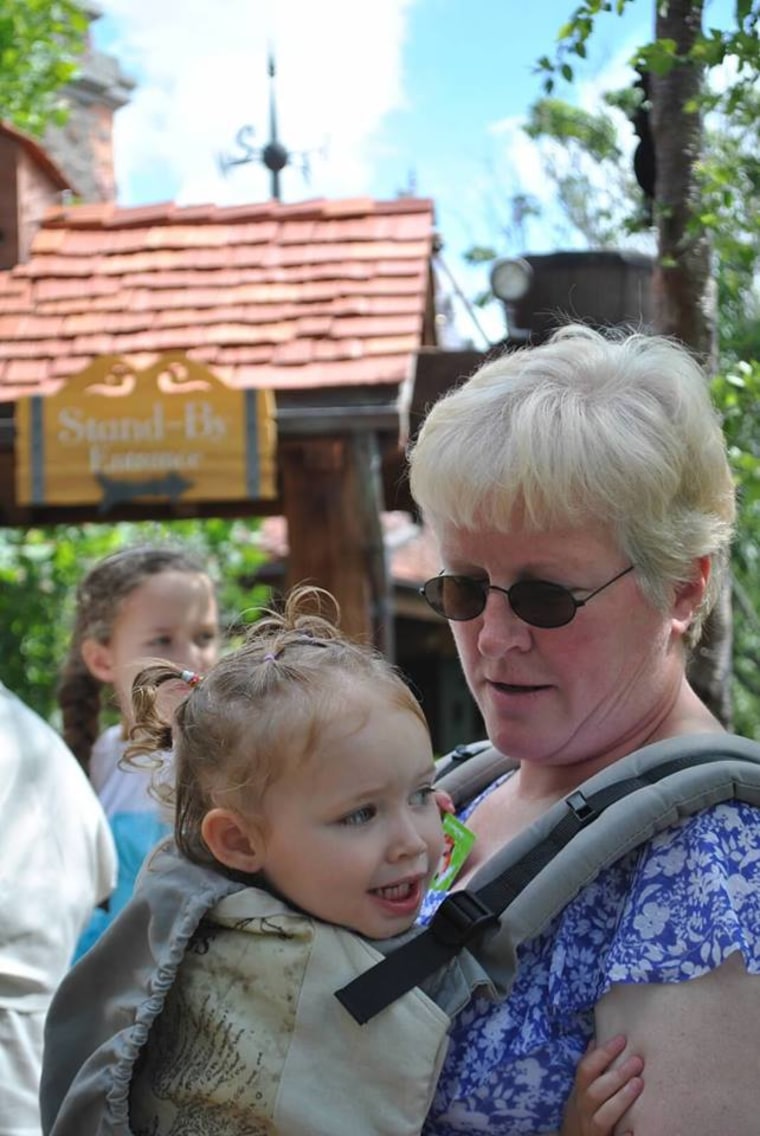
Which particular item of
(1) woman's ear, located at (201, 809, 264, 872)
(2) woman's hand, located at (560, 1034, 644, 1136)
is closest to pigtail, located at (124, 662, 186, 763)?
(1) woman's ear, located at (201, 809, 264, 872)

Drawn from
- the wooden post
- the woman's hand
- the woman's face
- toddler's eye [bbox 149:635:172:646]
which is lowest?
the wooden post

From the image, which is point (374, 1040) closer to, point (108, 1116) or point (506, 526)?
point (108, 1116)

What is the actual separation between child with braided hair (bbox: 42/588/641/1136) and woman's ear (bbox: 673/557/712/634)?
0.38 metres

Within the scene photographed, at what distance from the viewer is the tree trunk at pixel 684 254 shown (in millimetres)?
3773

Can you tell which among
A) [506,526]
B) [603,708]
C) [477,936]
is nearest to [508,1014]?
[477,936]

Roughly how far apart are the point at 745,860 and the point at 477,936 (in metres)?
0.32

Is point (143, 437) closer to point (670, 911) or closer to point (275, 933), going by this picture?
point (275, 933)

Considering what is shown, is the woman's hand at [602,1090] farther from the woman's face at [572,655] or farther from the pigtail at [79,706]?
the pigtail at [79,706]

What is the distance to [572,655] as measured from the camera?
6.26 ft

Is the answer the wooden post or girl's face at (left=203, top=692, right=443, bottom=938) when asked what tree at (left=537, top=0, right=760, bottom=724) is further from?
the wooden post

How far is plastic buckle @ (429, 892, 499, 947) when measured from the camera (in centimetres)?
170

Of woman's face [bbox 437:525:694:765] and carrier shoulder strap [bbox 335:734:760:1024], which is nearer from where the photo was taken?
carrier shoulder strap [bbox 335:734:760:1024]

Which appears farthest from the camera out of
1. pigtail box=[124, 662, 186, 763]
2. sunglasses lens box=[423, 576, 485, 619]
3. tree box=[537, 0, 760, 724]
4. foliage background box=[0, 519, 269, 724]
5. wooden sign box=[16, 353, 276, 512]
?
foliage background box=[0, 519, 269, 724]

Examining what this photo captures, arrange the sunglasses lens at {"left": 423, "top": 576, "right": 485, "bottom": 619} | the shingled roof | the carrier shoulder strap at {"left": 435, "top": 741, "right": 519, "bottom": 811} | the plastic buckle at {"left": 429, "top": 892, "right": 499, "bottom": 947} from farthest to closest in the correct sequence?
the shingled roof → the carrier shoulder strap at {"left": 435, "top": 741, "right": 519, "bottom": 811} → the sunglasses lens at {"left": 423, "top": 576, "right": 485, "bottom": 619} → the plastic buckle at {"left": 429, "top": 892, "right": 499, "bottom": 947}
